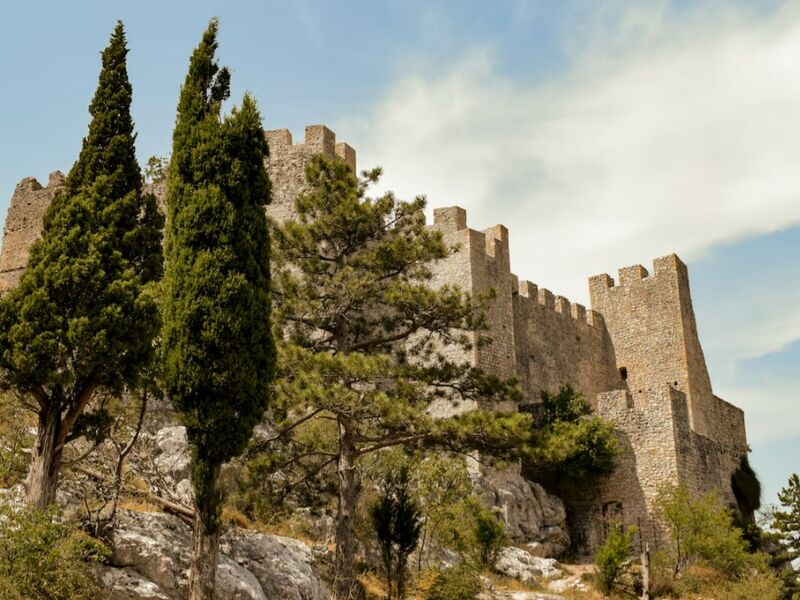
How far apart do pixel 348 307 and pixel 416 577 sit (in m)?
6.34

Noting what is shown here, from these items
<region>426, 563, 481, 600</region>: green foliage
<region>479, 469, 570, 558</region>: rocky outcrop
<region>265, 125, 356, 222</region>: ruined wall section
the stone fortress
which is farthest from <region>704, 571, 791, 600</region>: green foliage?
<region>265, 125, 356, 222</region>: ruined wall section

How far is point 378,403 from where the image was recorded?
1664cm

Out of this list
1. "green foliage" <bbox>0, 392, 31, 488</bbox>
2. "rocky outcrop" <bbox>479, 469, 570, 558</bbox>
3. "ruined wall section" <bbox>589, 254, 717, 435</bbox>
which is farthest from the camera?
"ruined wall section" <bbox>589, 254, 717, 435</bbox>

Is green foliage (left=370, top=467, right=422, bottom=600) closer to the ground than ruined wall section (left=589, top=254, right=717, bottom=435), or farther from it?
closer to the ground

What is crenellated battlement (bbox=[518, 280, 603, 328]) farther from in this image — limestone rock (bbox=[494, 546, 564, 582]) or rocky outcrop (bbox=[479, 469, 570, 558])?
limestone rock (bbox=[494, 546, 564, 582])

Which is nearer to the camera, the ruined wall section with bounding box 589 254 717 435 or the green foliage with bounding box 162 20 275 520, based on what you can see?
the green foliage with bounding box 162 20 275 520

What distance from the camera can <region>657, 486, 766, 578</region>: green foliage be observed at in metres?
25.5

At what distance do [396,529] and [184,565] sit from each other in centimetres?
592

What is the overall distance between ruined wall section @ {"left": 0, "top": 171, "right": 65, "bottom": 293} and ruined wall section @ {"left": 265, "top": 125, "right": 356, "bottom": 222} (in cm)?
741

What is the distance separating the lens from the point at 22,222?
3111cm

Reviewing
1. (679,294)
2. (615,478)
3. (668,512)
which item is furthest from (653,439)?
(679,294)

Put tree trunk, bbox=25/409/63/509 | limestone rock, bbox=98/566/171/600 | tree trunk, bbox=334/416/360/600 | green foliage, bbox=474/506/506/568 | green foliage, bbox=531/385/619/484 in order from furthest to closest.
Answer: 1. green foliage, bbox=531/385/619/484
2. green foliage, bbox=474/506/506/568
3. tree trunk, bbox=334/416/360/600
4. tree trunk, bbox=25/409/63/509
5. limestone rock, bbox=98/566/171/600

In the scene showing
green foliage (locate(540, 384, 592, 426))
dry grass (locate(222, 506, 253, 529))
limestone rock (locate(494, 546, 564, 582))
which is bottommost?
limestone rock (locate(494, 546, 564, 582))

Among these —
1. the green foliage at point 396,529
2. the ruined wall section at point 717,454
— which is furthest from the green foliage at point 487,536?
the ruined wall section at point 717,454
